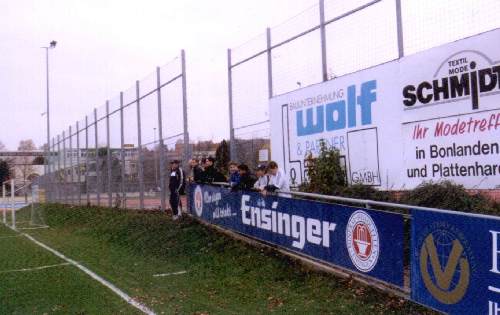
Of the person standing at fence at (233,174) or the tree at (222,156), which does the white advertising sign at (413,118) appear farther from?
the tree at (222,156)

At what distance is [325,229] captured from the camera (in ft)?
26.4

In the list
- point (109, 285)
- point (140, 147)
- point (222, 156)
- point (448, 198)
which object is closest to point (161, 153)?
point (222, 156)

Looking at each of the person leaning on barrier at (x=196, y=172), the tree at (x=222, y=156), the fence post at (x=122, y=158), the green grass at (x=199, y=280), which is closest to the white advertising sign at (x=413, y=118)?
the green grass at (x=199, y=280)

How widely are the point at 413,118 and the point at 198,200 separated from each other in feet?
21.8

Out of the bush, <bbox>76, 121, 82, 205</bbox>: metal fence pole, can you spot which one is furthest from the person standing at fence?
<bbox>76, 121, 82, 205</bbox>: metal fence pole

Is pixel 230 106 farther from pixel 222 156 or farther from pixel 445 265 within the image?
pixel 445 265

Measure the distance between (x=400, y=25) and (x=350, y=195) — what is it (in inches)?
110

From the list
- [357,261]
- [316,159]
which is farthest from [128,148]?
[357,261]

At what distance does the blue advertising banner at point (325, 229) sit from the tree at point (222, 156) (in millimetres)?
4254

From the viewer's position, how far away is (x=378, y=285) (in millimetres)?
6973

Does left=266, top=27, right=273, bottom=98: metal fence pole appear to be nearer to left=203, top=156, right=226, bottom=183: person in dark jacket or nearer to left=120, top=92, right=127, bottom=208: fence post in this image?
left=203, top=156, right=226, bottom=183: person in dark jacket

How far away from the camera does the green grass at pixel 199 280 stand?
282 inches

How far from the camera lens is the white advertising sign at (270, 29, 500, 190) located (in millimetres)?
7578

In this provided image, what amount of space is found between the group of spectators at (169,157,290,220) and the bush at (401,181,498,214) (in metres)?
2.11
